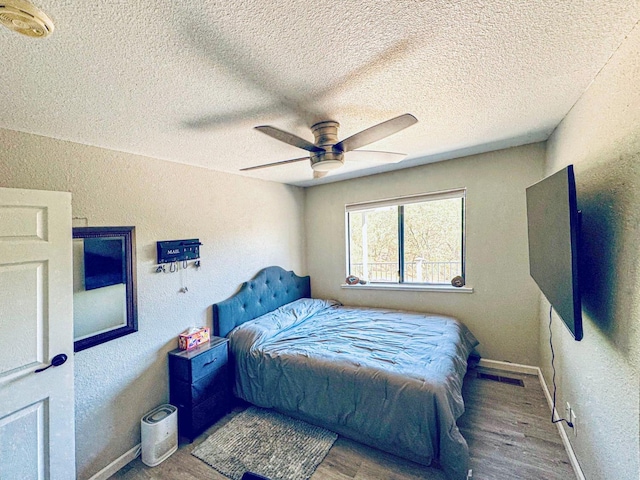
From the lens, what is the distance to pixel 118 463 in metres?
2.10

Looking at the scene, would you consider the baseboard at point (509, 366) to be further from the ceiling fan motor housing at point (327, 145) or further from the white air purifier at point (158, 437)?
the white air purifier at point (158, 437)

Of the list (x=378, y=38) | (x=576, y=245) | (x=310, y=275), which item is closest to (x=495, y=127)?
(x=576, y=245)

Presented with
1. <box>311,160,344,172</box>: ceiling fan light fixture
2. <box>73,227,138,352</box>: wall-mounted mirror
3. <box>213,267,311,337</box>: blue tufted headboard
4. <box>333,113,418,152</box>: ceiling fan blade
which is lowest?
<box>213,267,311,337</box>: blue tufted headboard

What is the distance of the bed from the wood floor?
10 cm

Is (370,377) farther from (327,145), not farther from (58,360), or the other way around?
(58,360)

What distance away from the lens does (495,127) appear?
230 centimetres

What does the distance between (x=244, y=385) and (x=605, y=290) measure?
2.73 metres

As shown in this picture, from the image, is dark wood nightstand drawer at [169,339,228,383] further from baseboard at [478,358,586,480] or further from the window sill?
baseboard at [478,358,586,480]

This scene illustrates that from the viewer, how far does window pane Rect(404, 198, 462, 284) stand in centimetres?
353

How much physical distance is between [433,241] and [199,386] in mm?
3129

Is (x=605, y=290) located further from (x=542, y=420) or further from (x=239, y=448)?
(x=239, y=448)

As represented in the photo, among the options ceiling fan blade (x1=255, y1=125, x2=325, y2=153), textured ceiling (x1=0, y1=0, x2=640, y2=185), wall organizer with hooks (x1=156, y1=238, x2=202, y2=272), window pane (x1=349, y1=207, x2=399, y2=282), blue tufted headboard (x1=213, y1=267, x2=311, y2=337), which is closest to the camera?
textured ceiling (x1=0, y1=0, x2=640, y2=185)

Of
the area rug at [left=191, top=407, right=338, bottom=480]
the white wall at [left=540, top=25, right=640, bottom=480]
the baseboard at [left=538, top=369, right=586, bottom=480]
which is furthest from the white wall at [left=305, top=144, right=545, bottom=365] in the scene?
the area rug at [left=191, top=407, right=338, bottom=480]

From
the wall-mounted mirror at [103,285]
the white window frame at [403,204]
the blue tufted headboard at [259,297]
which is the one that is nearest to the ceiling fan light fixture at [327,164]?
the wall-mounted mirror at [103,285]
